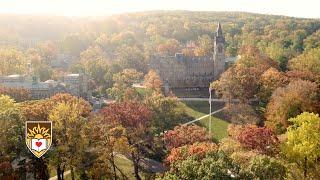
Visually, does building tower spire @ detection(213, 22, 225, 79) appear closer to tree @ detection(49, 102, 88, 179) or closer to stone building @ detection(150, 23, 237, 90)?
stone building @ detection(150, 23, 237, 90)

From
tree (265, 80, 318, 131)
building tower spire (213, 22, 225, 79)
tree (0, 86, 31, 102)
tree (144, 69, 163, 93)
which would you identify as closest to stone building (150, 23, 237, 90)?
building tower spire (213, 22, 225, 79)

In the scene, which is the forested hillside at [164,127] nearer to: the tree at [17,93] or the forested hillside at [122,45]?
the tree at [17,93]

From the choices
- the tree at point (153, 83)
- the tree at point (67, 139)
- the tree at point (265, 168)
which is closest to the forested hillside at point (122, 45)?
the tree at point (153, 83)

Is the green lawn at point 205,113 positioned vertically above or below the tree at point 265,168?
below

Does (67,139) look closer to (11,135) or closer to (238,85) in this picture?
(11,135)

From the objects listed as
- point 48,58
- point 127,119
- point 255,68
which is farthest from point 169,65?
point 127,119

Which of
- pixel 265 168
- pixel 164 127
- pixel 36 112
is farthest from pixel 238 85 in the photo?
pixel 265 168
